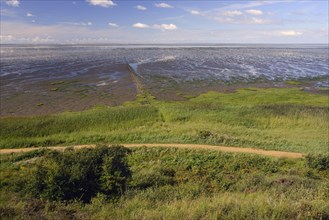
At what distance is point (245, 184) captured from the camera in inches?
584

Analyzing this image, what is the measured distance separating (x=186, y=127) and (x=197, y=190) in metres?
16.5

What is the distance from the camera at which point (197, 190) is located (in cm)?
1387

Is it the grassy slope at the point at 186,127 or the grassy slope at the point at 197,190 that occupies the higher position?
the grassy slope at the point at 197,190

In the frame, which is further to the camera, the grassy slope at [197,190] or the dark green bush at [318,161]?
the dark green bush at [318,161]

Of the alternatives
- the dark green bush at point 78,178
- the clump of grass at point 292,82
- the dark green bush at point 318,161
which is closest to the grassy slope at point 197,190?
the dark green bush at point 318,161

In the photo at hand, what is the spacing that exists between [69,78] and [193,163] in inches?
2130

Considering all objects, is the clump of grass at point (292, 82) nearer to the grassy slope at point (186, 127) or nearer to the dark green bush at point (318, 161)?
the grassy slope at point (186, 127)

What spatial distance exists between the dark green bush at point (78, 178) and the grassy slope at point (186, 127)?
10637mm

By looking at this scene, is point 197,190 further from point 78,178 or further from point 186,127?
point 186,127

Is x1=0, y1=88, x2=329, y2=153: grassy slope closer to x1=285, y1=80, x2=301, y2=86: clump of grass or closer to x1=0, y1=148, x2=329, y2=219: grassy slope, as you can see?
x1=0, y1=148, x2=329, y2=219: grassy slope

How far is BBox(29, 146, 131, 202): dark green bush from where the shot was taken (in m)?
13.6

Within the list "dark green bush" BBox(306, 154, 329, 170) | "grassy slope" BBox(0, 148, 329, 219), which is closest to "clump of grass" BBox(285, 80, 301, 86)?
"grassy slope" BBox(0, 148, 329, 219)

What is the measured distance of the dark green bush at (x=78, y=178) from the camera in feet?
44.5

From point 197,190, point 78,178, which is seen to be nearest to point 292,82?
point 197,190
